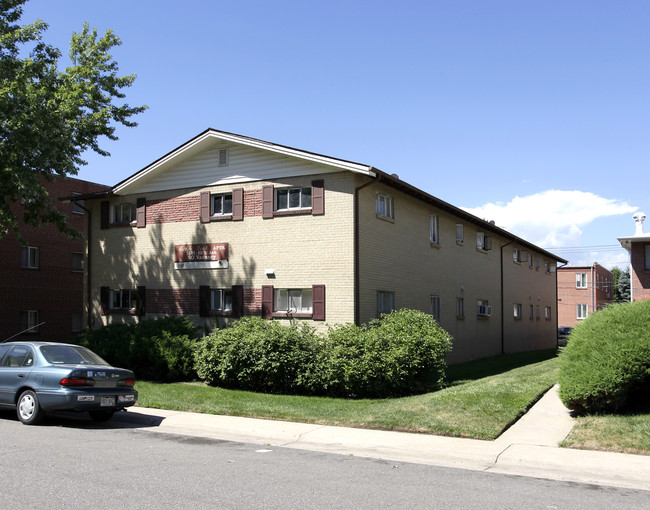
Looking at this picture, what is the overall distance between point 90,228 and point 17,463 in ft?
54.6

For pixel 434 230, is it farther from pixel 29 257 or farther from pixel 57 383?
pixel 29 257

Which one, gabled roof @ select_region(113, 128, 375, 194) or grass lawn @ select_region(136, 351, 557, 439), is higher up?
gabled roof @ select_region(113, 128, 375, 194)

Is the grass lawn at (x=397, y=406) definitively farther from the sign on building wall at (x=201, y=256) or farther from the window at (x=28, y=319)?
the window at (x=28, y=319)

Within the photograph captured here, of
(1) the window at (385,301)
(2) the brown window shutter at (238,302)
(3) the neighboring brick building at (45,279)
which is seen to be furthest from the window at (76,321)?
(1) the window at (385,301)

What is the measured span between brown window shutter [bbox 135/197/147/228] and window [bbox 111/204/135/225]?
25.2 inches

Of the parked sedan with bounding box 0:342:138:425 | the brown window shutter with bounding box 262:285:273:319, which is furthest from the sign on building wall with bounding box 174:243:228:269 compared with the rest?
the parked sedan with bounding box 0:342:138:425

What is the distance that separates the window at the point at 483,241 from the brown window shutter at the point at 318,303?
12.1 metres

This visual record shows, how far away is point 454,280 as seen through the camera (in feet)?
80.2

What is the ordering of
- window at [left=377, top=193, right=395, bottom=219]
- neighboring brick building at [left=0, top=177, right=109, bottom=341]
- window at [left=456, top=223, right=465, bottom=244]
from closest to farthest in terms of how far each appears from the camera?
1. window at [left=377, top=193, right=395, bottom=219]
2. window at [left=456, top=223, right=465, bottom=244]
3. neighboring brick building at [left=0, top=177, right=109, bottom=341]

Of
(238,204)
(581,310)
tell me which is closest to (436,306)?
(238,204)

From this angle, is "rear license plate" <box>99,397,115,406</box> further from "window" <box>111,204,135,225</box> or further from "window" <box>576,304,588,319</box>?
"window" <box>576,304,588,319</box>

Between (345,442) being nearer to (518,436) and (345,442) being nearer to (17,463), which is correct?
(518,436)

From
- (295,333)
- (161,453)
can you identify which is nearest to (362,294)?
(295,333)

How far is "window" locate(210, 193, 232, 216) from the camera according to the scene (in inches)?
789
